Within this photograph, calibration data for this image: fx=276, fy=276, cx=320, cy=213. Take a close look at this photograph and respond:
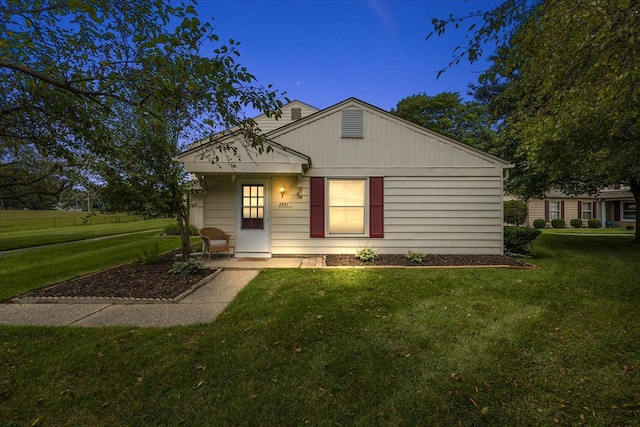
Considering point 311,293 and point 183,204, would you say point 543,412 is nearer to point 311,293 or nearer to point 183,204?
point 311,293

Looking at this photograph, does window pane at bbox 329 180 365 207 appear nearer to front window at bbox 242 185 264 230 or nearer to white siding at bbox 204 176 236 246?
front window at bbox 242 185 264 230

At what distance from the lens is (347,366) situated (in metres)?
2.71

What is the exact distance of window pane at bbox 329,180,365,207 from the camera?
8359 mm

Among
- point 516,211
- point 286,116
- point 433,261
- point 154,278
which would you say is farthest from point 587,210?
point 154,278

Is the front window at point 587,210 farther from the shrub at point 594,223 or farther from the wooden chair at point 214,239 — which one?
the wooden chair at point 214,239

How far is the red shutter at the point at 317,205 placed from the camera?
8039mm

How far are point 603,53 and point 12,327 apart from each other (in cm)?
795

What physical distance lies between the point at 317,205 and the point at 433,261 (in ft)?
11.5

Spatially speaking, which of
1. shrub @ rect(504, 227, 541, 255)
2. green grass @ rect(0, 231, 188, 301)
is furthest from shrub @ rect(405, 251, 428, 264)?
green grass @ rect(0, 231, 188, 301)

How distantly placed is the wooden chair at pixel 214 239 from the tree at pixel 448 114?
752 inches

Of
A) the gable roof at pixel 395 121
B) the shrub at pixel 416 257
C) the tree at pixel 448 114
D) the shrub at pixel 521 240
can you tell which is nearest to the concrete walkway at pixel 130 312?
the shrub at pixel 416 257

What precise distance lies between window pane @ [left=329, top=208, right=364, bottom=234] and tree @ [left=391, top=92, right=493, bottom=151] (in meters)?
16.6

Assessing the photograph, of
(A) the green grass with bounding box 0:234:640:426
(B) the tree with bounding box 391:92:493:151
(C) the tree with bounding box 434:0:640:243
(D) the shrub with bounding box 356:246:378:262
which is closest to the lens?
(A) the green grass with bounding box 0:234:640:426

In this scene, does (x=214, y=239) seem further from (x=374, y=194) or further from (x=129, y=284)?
(x=374, y=194)
